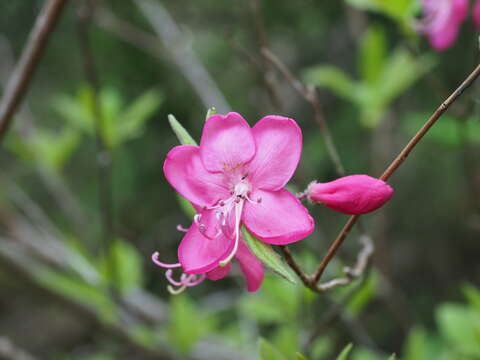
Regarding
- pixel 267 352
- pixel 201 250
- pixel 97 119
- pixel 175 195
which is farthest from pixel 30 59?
pixel 175 195

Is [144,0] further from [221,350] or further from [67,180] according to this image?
[221,350]

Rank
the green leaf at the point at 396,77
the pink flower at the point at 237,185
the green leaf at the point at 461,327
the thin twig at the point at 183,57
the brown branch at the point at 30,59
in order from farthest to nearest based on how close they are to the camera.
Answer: the thin twig at the point at 183,57 → the green leaf at the point at 396,77 → the green leaf at the point at 461,327 → the brown branch at the point at 30,59 → the pink flower at the point at 237,185

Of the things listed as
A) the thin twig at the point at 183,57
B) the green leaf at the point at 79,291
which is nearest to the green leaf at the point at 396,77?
the thin twig at the point at 183,57

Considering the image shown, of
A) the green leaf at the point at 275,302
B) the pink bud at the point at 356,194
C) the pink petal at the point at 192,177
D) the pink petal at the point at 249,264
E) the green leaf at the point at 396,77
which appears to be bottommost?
the green leaf at the point at 275,302

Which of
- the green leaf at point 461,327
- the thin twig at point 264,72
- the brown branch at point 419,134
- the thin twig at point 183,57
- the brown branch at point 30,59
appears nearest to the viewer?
the brown branch at point 419,134

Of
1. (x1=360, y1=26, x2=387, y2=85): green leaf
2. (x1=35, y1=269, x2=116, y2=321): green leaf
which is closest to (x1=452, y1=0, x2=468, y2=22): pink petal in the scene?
(x1=360, y1=26, x2=387, y2=85): green leaf

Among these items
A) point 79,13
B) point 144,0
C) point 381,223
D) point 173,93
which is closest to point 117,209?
point 173,93

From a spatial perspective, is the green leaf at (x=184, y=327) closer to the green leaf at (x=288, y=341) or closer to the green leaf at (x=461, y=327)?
the green leaf at (x=288, y=341)

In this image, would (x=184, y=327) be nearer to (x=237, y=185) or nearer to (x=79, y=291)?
(x=79, y=291)
